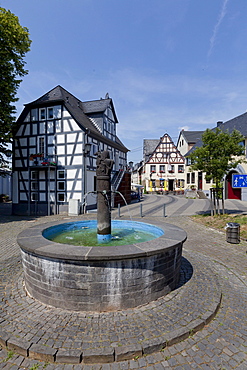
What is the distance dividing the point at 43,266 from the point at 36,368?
148cm

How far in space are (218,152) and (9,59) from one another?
16.4 meters

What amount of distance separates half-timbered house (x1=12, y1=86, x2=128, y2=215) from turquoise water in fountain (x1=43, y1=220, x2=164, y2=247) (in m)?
9.68

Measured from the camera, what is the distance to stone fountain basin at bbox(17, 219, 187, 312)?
345cm

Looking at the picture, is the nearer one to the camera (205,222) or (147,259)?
(147,259)

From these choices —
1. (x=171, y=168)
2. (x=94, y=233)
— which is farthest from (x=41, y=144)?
(x=171, y=168)

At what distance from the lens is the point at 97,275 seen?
136 inches

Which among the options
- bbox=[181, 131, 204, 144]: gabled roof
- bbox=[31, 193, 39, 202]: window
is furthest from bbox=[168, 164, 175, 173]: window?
bbox=[31, 193, 39, 202]: window

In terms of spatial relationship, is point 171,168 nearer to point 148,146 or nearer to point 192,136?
point 192,136

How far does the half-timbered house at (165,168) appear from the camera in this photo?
42.0 m

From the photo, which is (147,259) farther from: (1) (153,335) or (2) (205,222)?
(2) (205,222)

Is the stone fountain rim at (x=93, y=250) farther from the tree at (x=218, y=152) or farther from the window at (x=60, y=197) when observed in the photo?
the window at (x=60, y=197)

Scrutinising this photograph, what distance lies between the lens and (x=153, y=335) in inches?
116

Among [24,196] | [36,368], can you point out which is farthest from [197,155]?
[24,196]

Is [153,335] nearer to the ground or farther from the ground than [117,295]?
nearer to the ground
